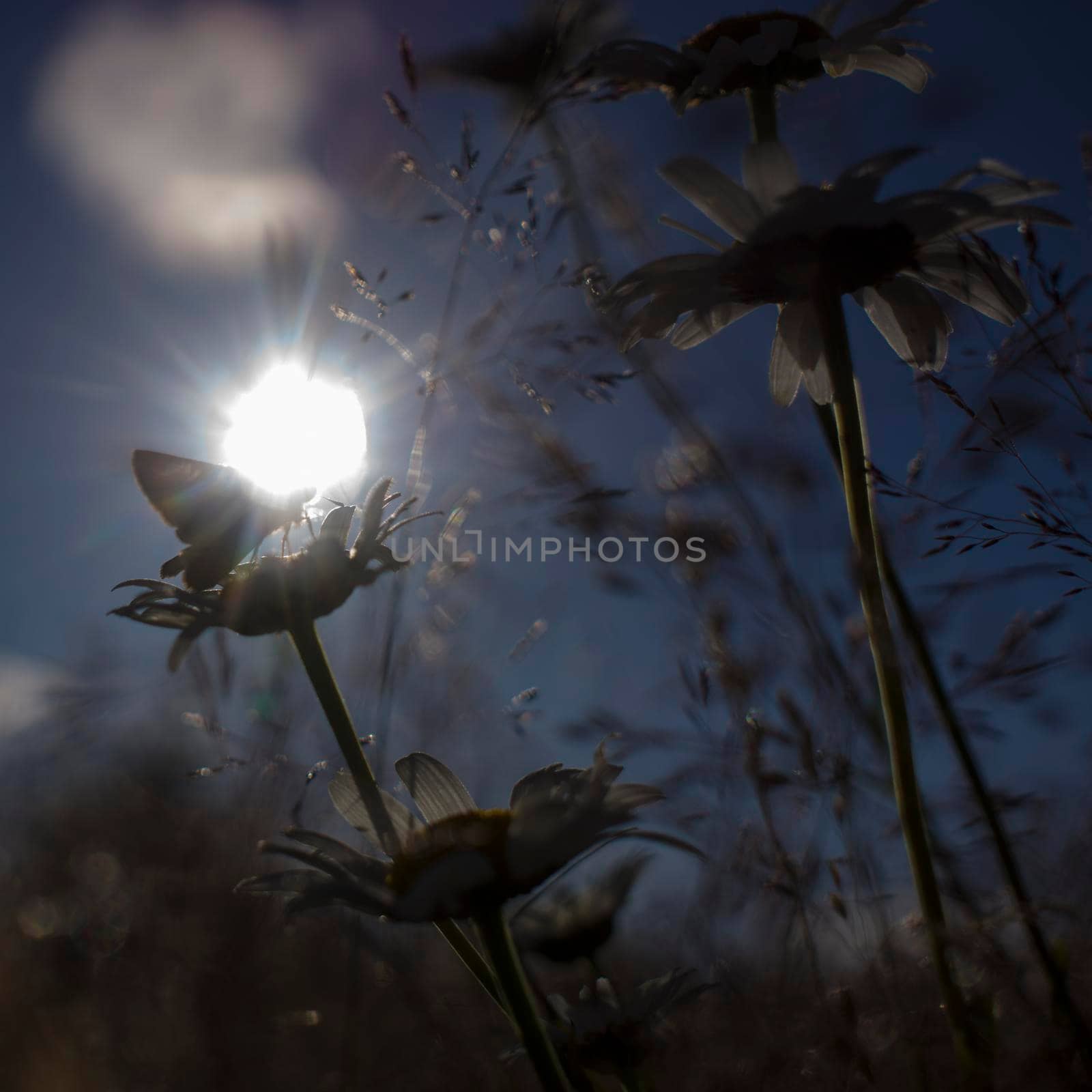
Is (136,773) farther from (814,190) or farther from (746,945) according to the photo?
(814,190)

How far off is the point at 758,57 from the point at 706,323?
324 mm

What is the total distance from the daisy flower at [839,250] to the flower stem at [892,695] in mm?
117

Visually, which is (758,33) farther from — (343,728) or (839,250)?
(343,728)

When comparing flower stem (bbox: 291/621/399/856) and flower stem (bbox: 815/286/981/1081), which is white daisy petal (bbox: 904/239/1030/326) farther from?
flower stem (bbox: 291/621/399/856)

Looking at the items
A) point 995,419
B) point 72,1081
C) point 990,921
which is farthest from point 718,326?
point 72,1081

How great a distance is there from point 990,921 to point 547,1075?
0.36 meters

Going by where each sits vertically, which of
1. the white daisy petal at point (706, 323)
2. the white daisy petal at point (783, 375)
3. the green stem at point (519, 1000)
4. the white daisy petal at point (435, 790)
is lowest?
the green stem at point (519, 1000)

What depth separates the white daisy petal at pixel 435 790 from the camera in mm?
984

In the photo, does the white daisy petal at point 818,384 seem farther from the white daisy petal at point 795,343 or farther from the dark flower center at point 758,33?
the dark flower center at point 758,33

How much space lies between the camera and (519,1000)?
0.73 m

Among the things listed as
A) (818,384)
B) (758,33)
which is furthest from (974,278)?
(758,33)

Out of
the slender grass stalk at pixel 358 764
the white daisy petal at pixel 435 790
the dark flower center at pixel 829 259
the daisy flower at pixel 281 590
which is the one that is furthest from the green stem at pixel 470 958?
the dark flower center at pixel 829 259

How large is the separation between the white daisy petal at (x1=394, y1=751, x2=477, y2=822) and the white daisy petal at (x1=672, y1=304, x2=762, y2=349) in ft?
2.11

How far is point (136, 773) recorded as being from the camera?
341cm
